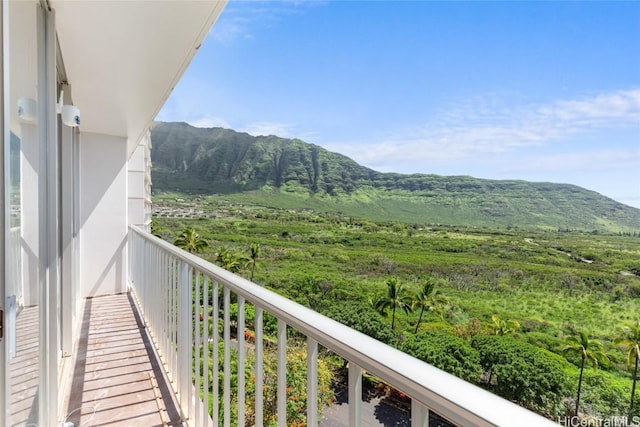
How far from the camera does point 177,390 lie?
2.12m

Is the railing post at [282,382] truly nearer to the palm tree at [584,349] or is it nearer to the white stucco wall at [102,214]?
the white stucco wall at [102,214]

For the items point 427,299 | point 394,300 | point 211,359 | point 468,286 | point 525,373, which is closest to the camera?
point 211,359

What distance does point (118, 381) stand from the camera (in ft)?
7.85

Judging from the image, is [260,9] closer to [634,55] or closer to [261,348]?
[634,55]

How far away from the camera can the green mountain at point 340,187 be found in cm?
945

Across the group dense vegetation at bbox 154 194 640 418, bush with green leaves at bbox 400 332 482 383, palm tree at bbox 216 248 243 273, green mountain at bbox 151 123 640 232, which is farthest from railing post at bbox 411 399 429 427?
palm tree at bbox 216 248 243 273

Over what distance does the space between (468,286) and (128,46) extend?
8618 mm

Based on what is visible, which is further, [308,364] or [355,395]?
[308,364]

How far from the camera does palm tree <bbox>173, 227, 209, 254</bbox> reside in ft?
39.1

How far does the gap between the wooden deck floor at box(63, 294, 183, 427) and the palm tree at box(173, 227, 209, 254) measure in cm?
855

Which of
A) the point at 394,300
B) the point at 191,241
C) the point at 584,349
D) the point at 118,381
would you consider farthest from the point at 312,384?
the point at 191,241

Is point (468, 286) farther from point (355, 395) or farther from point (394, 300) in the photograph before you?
point (355, 395)

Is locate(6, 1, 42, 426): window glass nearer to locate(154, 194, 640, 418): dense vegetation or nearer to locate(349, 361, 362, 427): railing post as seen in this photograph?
locate(349, 361, 362, 427): railing post

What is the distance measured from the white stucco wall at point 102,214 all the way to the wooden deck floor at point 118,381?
95 cm
